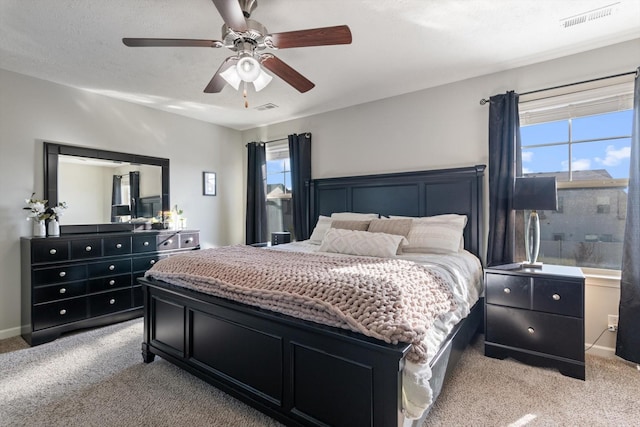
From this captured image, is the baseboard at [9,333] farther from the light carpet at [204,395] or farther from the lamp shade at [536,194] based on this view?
the lamp shade at [536,194]

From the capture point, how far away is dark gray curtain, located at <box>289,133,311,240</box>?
4.25 m

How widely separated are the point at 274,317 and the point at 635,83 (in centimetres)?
324

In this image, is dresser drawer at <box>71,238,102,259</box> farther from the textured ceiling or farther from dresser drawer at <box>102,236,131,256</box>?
the textured ceiling

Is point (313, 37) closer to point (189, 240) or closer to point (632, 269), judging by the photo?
point (632, 269)

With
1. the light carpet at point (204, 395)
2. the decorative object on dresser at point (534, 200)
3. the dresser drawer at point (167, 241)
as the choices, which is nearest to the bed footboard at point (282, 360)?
the light carpet at point (204, 395)

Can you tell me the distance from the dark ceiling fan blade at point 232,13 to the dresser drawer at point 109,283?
294 cm

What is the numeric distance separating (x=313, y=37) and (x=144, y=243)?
304cm

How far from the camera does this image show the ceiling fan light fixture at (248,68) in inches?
78.6

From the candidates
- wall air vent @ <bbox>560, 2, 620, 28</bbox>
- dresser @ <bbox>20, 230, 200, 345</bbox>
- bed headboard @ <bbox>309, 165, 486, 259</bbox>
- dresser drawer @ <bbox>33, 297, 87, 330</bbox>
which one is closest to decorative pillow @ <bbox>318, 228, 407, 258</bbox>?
bed headboard @ <bbox>309, 165, 486, 259</bbox>

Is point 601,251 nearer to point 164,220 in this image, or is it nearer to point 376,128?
point 376,128

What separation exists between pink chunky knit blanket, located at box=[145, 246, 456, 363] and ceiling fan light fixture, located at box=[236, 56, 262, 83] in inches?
49.5

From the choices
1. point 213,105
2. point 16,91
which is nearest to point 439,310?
point 213,105

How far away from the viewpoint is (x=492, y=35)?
2.44 metres

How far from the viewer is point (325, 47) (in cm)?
261
